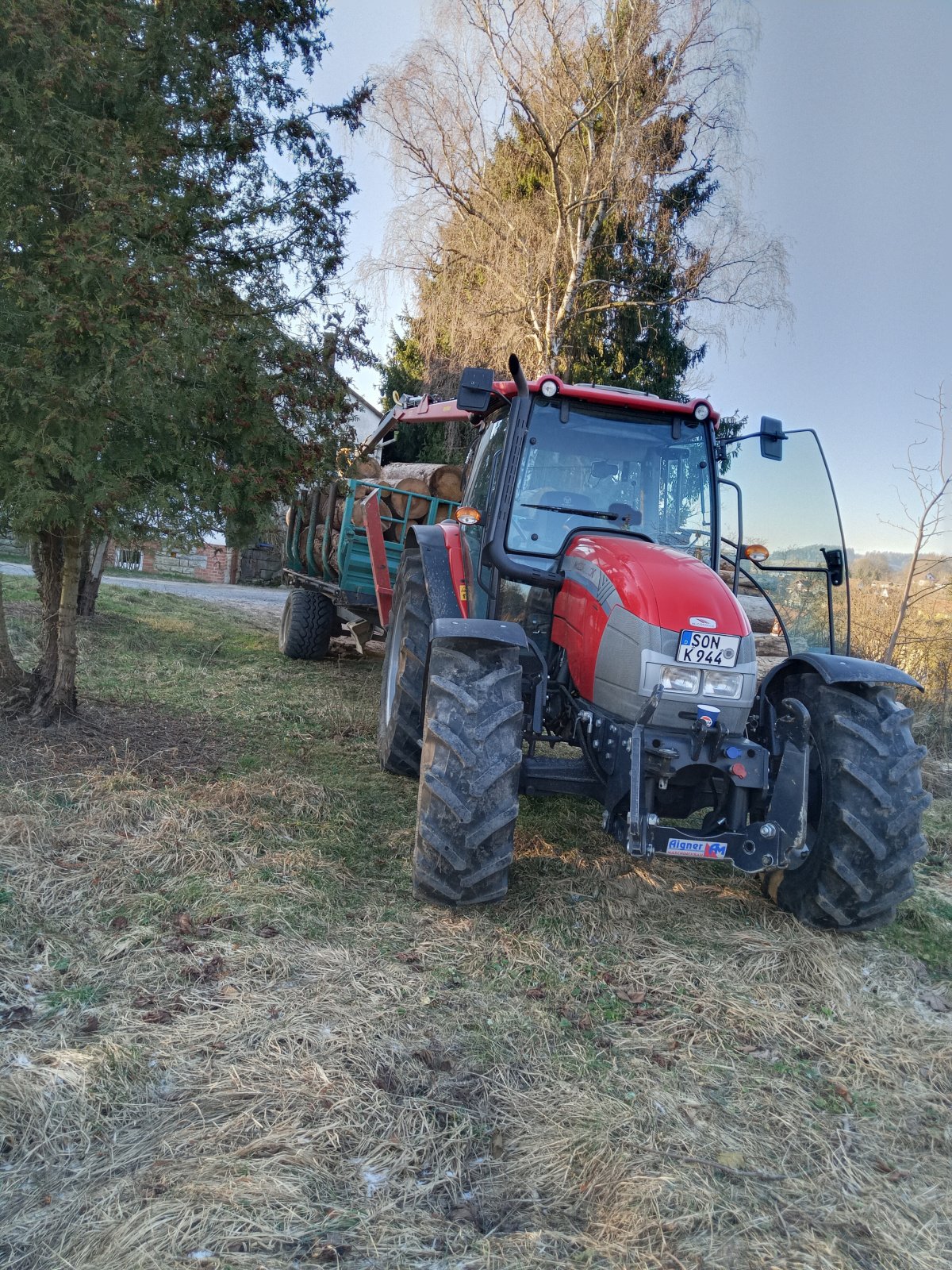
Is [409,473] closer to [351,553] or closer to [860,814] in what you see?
[351,553]

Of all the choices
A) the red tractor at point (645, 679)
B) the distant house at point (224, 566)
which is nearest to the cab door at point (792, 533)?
the red tractor at point (645, 679)

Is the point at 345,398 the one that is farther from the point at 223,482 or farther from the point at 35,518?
the point at 35,518

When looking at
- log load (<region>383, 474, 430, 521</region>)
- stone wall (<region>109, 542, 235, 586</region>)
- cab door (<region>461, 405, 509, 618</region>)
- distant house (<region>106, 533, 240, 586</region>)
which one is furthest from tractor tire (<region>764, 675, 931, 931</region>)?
stone wall (<region>109, 542, 235, 586</region>)

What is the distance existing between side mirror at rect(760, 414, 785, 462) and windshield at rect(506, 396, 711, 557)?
0.90 feet

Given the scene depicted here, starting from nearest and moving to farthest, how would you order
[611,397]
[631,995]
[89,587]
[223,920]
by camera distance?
[631,995]
[223,920]
[611,397]
[89,587]

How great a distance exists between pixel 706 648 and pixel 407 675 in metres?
1.76

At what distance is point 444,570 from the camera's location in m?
4.64

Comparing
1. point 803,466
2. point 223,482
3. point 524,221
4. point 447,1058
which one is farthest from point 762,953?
point 524,221

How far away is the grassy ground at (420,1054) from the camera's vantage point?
7.02 feet

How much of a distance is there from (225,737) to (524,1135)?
4.09 meters

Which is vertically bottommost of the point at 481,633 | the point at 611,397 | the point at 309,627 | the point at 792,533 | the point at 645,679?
the point at 309,627

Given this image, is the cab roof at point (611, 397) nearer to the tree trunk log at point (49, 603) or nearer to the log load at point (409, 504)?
the tree trunk log at point (49, 603)

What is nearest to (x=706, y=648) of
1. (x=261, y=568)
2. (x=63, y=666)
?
(x=63, y=666)

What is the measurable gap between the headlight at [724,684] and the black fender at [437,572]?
1.26m
